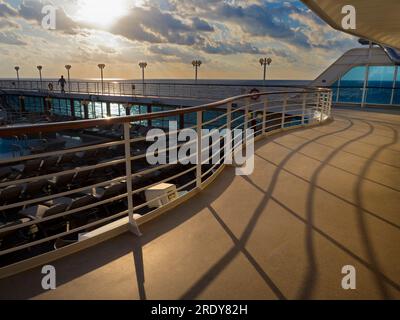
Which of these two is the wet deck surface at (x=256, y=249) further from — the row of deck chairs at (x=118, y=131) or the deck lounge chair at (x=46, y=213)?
the row of deck chairs at (x=118, y=131)

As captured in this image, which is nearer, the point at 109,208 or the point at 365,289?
the point at 365,289

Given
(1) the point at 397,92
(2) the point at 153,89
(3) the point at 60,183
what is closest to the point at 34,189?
(3) the point at 60,183

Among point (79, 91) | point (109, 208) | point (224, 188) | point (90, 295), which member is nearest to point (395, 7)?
point (224, 188)

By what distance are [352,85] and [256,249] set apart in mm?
14036

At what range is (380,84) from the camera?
13.1 metres

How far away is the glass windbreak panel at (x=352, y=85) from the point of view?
1303cm

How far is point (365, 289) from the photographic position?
158 cm

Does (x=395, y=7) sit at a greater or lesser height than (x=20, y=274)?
greater

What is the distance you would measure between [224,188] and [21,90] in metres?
32.0

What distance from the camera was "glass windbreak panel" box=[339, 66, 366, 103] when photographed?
13.0 metres

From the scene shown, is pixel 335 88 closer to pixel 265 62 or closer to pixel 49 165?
pixel 265 62

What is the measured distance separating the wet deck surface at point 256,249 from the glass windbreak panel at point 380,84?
35.9ft

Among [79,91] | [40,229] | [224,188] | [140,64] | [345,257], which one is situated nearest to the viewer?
[345,257]
